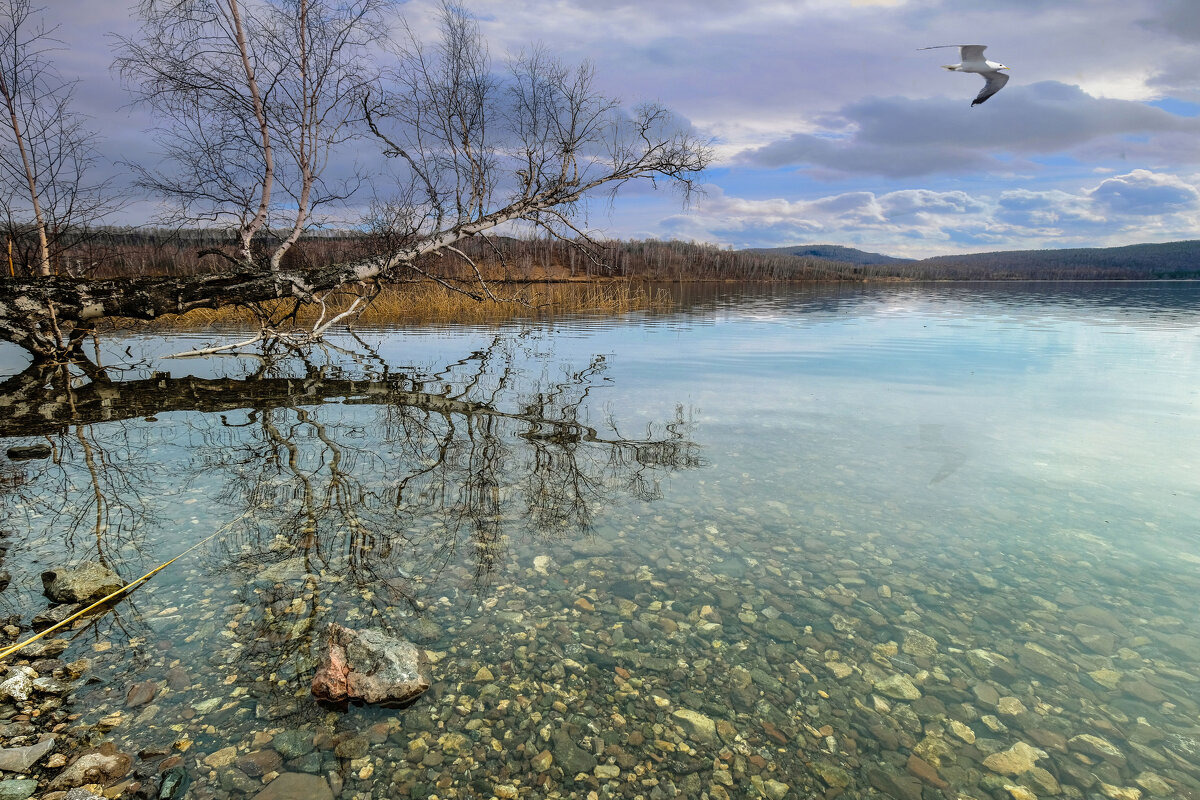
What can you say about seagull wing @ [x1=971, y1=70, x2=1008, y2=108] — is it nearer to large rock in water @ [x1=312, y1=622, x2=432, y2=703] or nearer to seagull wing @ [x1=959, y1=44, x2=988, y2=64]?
seagull wing @ [x1=959, y1=44, x2=988, y2=64]

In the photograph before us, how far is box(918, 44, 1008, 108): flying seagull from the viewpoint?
33.7 feet

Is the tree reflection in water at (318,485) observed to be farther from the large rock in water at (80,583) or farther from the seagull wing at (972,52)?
the seagull wing at (972,52)

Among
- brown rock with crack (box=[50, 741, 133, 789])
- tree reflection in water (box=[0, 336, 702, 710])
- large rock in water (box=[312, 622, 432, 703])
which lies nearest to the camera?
brown rock with crack (box=[50, 741, 133, 789])

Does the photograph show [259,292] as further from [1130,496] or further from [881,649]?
[1130,496]

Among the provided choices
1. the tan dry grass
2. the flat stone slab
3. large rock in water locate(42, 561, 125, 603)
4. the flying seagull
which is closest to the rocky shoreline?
the flat stone slab

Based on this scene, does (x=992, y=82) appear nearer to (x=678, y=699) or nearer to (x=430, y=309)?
(x=678, y=699)

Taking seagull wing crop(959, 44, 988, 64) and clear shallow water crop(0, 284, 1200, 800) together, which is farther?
seagull wing crop(959, 44, 988, 64)

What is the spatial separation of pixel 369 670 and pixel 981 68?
42.8ft

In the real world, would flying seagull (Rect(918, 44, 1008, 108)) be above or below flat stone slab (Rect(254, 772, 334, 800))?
above

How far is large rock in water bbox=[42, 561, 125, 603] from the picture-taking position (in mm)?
3242

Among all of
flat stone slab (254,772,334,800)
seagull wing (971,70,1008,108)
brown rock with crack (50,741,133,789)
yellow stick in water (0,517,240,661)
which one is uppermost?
seagull wing (971,70,1008,108)

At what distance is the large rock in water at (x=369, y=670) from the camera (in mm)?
2535

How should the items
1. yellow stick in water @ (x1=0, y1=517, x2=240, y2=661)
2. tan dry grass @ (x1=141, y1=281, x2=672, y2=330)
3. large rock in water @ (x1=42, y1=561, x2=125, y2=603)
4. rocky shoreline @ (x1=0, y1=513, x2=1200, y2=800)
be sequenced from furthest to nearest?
tan dry grass @ (x1=141, y1=281, x2=672, y2=330) < large rock in water @ (x1=42, y1=561, x2=125, y2=603) < yellow stick in water @ (x1=0, y1=517, x2=240, y2=661) < rocky shoreline @ (x1=0, y1=513, x2=1200, y2=800)

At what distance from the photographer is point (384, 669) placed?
2605 mm
